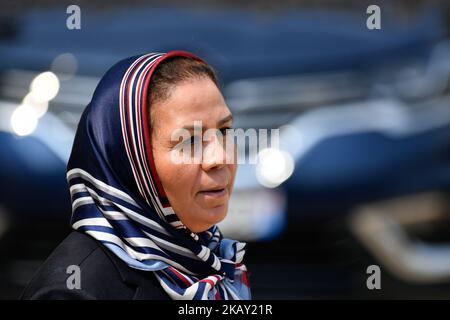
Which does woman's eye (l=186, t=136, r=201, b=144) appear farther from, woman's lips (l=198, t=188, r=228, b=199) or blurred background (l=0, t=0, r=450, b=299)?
blurred background (l=0, t=0, r=450, b=299)

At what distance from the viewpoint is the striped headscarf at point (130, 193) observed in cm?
194

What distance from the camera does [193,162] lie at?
196 cm

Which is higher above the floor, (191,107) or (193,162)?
(191,107)

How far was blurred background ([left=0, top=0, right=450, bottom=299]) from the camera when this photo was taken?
12.4 ft

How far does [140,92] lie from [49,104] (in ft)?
6.82

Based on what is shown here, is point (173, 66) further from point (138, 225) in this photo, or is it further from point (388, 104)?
point (388, 104)

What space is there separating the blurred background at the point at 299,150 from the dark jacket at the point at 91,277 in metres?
1.76

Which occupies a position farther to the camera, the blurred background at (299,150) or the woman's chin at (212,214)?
the blurred background at (299,150)

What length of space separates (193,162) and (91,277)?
353 mm

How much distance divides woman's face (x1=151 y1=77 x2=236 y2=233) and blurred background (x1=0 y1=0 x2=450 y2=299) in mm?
1685

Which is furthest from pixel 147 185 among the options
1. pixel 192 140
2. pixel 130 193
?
pixel 192 140

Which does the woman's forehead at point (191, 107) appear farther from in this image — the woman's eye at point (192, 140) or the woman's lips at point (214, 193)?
the woman's lips at point (214, 193)

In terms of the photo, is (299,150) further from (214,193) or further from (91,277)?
(91,277)

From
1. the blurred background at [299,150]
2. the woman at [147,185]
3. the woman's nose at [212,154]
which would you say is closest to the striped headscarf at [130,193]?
the woman at [147,185]
